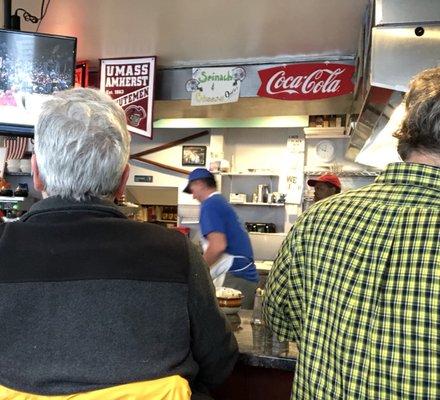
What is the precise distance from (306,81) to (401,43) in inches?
74.0

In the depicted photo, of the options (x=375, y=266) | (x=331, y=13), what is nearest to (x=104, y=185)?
(x=375, y=266)

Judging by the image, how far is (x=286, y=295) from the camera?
1334mm

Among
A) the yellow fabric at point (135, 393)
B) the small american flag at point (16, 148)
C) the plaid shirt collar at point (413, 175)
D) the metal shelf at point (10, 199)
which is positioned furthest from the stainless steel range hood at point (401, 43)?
the small american flag at point (16, 148)

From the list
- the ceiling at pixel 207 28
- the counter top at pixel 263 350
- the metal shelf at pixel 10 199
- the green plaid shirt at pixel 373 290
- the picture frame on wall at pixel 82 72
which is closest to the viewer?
the green plaid shirt at pixel 373 290

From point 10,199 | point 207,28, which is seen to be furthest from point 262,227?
point 207,28

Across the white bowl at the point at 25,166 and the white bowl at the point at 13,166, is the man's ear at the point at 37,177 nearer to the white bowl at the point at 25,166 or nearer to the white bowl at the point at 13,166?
the white bowl at the point at 25,166

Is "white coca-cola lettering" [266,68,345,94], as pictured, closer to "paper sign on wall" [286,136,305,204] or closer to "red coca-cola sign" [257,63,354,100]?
"red coca-cola sign" [257,63,354,100]

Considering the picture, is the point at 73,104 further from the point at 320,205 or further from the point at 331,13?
the point at 331,13

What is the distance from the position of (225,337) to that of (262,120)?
635cm

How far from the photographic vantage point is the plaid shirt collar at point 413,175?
1.07 meters

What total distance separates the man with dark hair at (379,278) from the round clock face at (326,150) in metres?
5.15

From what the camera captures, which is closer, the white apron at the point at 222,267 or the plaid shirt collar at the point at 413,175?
the plaid shirt collar at the point at 413,175

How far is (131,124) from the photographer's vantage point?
4.27m

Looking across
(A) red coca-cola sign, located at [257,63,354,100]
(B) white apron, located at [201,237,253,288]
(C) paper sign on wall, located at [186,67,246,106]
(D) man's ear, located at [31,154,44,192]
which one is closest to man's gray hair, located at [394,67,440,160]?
(D) man's ear, located at [31,154,44,192]
